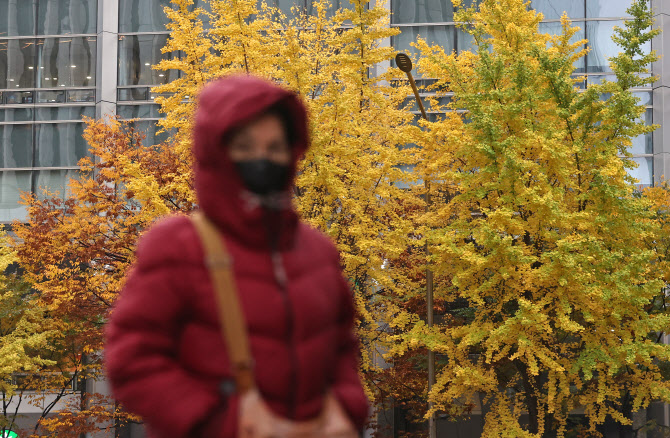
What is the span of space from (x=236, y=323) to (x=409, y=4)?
2965 centimetres

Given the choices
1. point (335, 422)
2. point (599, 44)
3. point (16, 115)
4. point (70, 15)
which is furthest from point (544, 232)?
point (16, 115)

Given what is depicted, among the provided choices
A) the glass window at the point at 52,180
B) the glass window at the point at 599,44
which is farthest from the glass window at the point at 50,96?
the glass window at the point at 599,44

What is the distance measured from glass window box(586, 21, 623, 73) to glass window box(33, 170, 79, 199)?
20.3 m

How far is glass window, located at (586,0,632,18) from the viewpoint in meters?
29.6

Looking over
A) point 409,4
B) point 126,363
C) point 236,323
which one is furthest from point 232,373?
point 409,4

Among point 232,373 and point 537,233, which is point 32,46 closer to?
point 537,233

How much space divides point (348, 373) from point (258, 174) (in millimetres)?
599

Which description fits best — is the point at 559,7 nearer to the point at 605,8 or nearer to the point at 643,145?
the point at 605,8

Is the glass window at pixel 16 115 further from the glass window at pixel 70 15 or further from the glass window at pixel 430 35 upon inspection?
the glass window at pixel 430 35

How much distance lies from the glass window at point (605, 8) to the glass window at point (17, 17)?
72.3 feet

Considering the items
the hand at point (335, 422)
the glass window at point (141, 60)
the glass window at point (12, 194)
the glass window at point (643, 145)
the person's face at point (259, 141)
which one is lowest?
the hand at point (335, 422)

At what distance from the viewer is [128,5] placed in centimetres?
3212

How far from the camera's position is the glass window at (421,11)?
30.0 metres

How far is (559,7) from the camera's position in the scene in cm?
2967
